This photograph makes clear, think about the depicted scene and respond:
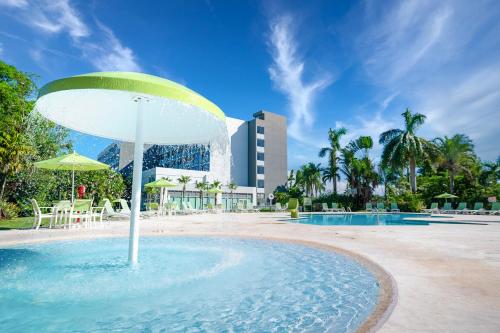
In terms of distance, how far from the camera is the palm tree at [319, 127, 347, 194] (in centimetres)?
3628

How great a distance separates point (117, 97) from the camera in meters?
5.18

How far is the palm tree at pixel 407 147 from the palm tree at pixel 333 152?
5740 millimetres

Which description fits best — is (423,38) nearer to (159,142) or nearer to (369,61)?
(369,61)

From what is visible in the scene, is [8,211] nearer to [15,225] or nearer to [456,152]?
[15,225]

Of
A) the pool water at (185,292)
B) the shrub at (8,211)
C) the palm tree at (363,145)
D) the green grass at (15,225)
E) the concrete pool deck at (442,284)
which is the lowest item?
the pool water at (185,292)

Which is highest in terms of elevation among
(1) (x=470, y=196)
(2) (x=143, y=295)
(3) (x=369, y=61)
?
(3) (x=369, y=61)

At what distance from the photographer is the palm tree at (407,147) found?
30781mm

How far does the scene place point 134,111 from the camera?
608 centimetres

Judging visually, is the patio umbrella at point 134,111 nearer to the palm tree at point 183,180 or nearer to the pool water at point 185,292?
the pool water at point 185,292

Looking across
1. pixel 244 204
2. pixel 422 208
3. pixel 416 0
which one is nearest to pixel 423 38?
pixel 416 0

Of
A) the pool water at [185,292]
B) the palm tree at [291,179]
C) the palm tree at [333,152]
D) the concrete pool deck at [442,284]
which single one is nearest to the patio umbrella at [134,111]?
the pool water at [185,292]

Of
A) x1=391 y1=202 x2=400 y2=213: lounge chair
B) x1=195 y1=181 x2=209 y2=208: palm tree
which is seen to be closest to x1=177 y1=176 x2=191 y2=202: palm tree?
x1=195 y1=181 x2=209 y2=208: palm tree

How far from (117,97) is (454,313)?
5746 mm

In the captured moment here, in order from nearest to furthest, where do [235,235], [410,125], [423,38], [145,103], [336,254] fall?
[145,103], [336,254], [235,235], [423,38], [410,125]
